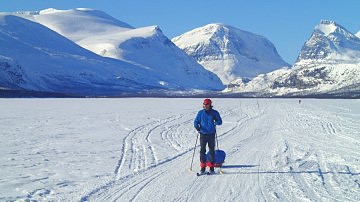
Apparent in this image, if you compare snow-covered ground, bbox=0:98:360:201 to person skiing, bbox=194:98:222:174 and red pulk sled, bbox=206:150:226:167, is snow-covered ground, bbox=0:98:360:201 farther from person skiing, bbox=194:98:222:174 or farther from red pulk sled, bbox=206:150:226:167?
person skiing, bbox=194:98:222:174

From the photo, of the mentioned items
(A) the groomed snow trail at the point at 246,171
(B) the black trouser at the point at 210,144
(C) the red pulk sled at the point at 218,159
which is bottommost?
(A) the groomed snow trail at the point at 246,171

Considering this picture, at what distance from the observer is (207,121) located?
13.6 metres

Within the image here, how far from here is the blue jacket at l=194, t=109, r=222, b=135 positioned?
13602 millimetres

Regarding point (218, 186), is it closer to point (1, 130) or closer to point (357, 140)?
point (357, 140)

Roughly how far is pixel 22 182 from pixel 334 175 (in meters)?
7.92

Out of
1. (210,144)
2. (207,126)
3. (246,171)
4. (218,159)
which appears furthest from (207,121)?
(246,171)

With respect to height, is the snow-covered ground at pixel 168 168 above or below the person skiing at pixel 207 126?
below

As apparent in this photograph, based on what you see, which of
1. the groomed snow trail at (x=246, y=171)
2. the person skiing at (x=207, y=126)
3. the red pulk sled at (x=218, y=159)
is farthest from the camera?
the red pulk sled at (x=218, y=159)

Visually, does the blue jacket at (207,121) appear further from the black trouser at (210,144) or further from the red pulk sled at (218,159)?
the red pulk sled at (218,159)

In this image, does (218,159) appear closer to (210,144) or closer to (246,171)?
(210,144)

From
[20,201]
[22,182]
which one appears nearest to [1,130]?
[22,182]

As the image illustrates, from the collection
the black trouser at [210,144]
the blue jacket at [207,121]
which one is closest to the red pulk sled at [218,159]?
the black trouser at [210,144]

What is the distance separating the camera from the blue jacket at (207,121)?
1360 cm

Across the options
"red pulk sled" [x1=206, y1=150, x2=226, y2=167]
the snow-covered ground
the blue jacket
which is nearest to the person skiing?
the blue jacket
